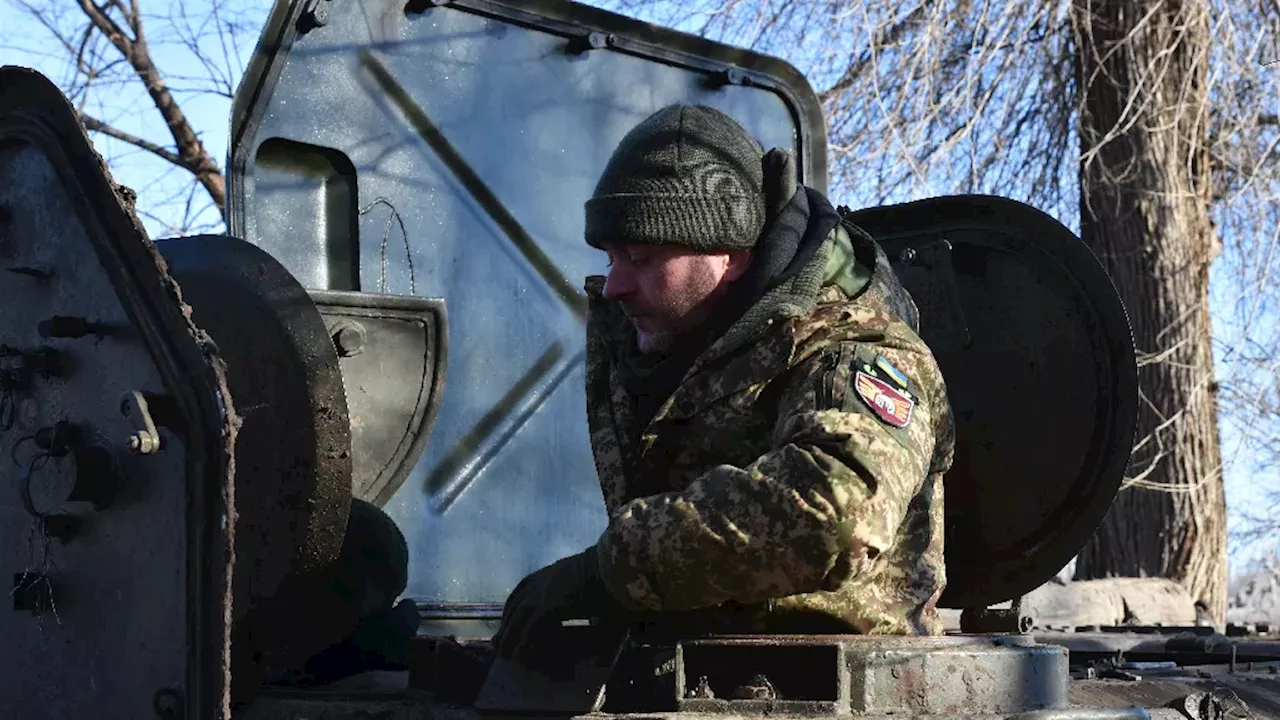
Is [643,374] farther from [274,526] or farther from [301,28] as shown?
[301,28]

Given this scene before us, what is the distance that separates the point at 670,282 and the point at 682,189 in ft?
0.58

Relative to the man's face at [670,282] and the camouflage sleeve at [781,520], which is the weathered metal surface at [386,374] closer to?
the man's face at [670,282]

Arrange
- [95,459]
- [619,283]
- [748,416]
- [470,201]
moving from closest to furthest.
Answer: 1. [95,459]
2. [748,416]
3. [619,283]
4. [470,201]

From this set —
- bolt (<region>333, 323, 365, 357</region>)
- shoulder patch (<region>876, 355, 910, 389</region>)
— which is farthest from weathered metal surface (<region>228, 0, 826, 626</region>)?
shoulder patch (<region>876, 355, 910, 389</region>)

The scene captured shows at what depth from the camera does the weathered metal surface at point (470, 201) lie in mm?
4805

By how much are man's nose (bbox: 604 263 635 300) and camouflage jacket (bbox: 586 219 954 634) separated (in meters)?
0.21

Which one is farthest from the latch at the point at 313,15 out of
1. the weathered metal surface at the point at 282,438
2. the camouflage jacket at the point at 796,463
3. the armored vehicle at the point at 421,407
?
the weathered metal surface at the point at 282,438

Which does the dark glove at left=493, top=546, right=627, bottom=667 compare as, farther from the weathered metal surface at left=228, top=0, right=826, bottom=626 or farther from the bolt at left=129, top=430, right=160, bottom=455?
the weathered metal surface at left=228, top=0, right=826, bottom=626

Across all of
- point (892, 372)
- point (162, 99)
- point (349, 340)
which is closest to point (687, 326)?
point (892, 372)

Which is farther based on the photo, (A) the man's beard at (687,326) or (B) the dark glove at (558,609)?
(A) the man's beard at (687,326)

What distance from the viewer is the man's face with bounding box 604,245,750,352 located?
3.28m

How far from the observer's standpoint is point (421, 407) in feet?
15.4

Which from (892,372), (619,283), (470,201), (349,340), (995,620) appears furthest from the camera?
(470,201)

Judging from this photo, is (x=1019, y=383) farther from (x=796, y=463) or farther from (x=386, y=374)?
(x=386, y=374)
